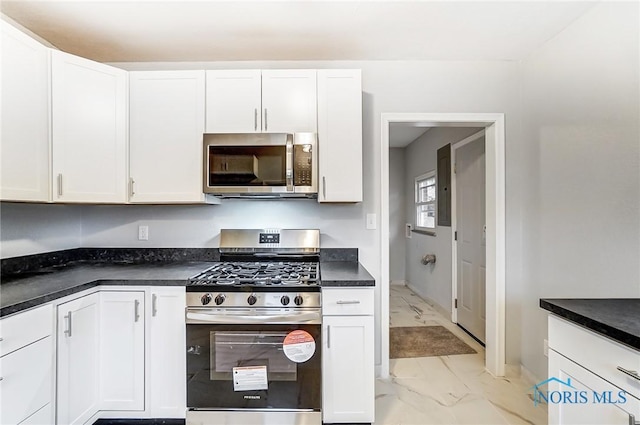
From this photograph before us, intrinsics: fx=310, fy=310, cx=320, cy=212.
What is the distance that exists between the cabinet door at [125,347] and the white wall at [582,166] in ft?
8.53

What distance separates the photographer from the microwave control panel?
206 centimetres

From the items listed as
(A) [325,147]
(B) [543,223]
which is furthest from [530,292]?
(A) [325,147]

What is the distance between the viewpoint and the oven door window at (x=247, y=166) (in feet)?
6.72

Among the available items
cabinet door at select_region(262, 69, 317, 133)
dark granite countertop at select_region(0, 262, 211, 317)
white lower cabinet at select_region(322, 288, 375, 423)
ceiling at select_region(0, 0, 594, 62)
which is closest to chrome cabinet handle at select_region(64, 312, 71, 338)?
dark granite countertop at select_region(0, 262, 211, 317)

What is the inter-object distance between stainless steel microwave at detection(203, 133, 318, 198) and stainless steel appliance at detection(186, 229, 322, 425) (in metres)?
0.65

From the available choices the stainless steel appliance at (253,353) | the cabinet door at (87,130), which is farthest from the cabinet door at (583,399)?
the cabinet door at (87,130)

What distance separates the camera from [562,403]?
4.03 ft

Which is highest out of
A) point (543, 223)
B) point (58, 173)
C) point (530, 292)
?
point (58, 173)

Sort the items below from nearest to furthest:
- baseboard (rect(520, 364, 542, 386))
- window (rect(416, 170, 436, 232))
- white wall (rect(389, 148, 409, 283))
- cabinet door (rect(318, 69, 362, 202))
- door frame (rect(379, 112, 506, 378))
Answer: cabinet door (rect(318, 69, 362, 202)) → baseboard (rect(520, 364, 542, 386)) → door frame (rect(379, 112, 506, 378)) → window (rect(416, 170, 436, 232)) → white wall (rect(389, 148, 409, 283))

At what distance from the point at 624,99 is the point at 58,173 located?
3181 mm

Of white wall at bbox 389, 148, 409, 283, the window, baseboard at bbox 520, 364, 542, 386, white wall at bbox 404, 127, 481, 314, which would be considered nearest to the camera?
baseboard at bbox 520, 364, 542, 386

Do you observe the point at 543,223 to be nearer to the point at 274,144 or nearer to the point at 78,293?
the point at 274,144

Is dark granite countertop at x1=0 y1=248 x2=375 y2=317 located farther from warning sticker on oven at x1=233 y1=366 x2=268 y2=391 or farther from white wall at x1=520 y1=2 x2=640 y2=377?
white wall at x1=520 y1=2 x2=640 y2=377

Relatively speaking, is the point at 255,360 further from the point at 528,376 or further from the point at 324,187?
the point at 528,376
